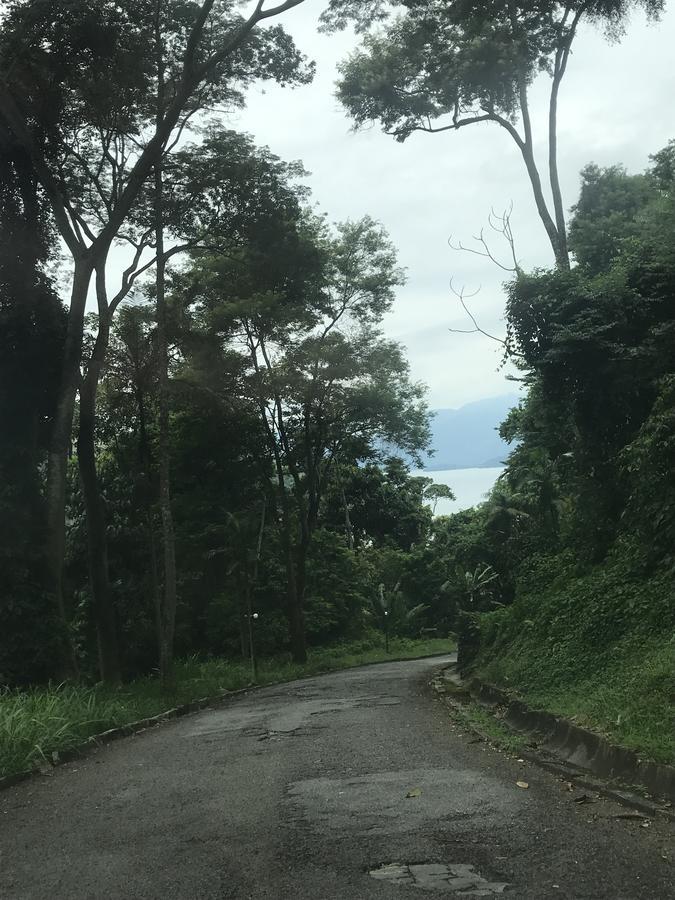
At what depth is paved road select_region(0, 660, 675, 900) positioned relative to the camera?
4457 millimetres

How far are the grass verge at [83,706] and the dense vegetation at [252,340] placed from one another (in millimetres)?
129

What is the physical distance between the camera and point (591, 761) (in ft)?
25.0

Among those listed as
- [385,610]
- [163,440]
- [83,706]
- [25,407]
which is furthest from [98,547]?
[385,610]

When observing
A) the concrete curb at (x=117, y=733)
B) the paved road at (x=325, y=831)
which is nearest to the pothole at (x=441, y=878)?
the paved road at (x=325, y=831)

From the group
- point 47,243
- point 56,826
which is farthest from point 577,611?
point 47,243

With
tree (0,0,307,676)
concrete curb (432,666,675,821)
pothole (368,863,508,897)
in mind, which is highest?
tree (0,0,307,676)

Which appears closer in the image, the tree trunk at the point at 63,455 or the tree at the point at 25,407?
the tree at the point at 25,407

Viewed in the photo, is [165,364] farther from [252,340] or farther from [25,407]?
[252,340]

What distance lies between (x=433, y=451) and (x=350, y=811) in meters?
28.5

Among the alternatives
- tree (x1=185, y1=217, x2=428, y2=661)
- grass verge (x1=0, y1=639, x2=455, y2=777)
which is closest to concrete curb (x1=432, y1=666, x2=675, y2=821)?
grass verge (x1=0, y1=639, x2=455, y2=777)

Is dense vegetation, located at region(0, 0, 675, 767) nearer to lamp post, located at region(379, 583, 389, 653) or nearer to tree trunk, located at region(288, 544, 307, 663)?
tree trunk, located at region(288, 544, 307, 663)

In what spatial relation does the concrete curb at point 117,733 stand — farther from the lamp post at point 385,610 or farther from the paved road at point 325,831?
the lamp post at point 385,610

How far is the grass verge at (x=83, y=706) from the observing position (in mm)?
9844

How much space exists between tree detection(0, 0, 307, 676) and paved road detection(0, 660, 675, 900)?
437 inches
